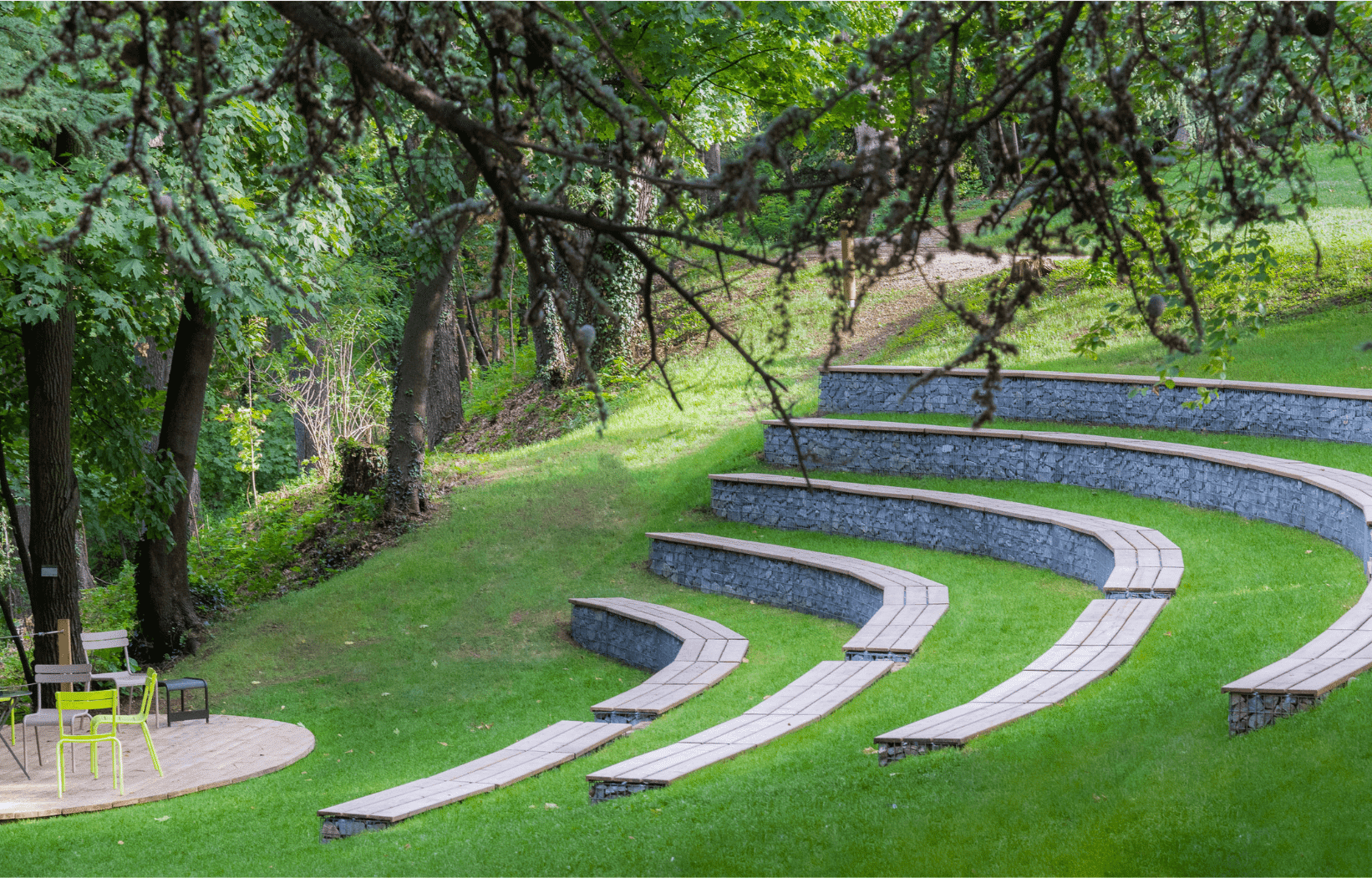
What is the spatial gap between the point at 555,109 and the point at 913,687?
220 inches

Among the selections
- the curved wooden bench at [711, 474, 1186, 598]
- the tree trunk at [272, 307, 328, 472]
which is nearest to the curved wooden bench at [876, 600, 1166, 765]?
the curved wooden bench at [711, 474, 1186, 598]

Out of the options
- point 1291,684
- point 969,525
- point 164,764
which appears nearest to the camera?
point 1291,684

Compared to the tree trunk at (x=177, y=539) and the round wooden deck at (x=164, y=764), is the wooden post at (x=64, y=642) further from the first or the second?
the tree trunk at (x=177, y=539)

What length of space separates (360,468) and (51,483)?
4590 mm

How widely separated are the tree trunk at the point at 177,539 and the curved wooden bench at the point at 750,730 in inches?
270

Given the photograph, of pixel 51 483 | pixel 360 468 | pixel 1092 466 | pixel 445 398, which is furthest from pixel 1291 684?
pixel 445 398

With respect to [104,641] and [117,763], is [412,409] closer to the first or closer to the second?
[104,641]

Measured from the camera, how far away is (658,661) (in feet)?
29.5

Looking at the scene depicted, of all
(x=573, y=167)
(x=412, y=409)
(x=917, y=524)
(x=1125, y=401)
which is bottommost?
(x=917, y=524)

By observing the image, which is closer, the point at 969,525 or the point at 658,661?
the point at 658,661

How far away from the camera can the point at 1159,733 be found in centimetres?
479

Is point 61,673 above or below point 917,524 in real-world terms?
below

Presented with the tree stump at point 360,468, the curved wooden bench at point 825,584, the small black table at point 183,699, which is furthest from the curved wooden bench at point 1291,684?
the tree stump at point 360,468

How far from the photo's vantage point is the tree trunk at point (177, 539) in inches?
415
